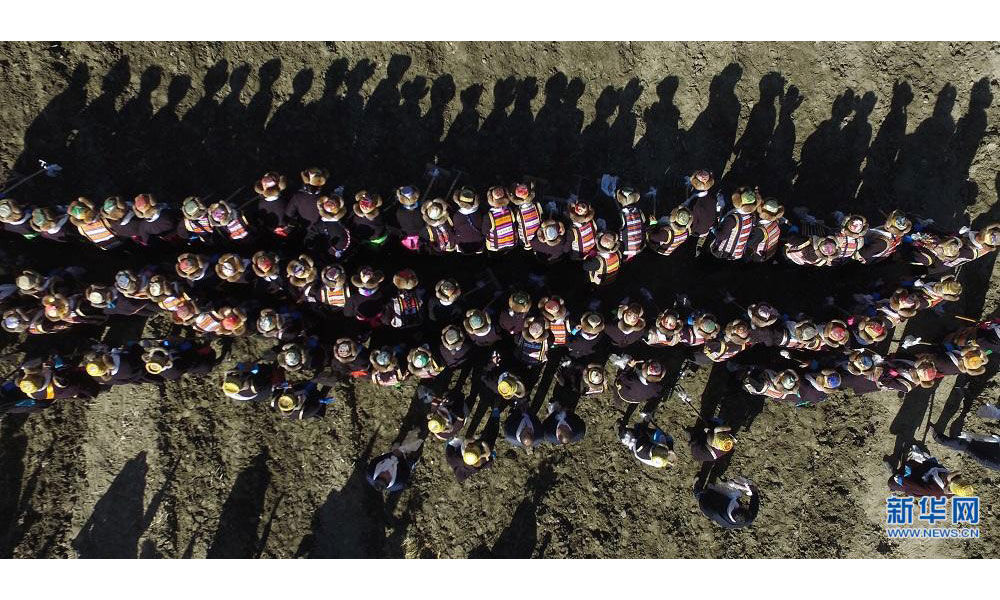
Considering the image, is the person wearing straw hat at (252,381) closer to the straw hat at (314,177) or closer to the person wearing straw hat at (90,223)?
the person wearing straw hat at (90,223)

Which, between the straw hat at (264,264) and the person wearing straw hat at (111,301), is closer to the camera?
the straw hat at (264,264)

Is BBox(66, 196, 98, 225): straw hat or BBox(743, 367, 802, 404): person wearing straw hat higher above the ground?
BBox(743, 367, 802, 404): person wearing straw hat

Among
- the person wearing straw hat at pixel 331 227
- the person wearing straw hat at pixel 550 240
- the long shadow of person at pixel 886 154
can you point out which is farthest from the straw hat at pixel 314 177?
the long shadow of person at pixel 886 154

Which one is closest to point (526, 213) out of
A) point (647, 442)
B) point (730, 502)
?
point (647, 442)

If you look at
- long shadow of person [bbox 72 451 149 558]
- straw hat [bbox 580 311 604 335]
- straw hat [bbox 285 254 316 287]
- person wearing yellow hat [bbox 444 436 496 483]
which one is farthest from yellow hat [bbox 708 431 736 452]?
long shadow of person [bbox 72 451 149 558]

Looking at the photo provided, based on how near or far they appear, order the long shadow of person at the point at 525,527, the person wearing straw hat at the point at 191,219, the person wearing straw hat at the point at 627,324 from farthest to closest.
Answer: the long shadow of person at the point at 525,527 → the person wearing straw hat at the point at 627,324 → the person wearing straw hat at the point at 191,219

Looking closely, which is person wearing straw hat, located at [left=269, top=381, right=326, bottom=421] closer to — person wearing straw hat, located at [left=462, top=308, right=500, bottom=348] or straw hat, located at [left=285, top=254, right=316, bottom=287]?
straw hat, located at [left=285, top=254, right=316, bottom=287]
